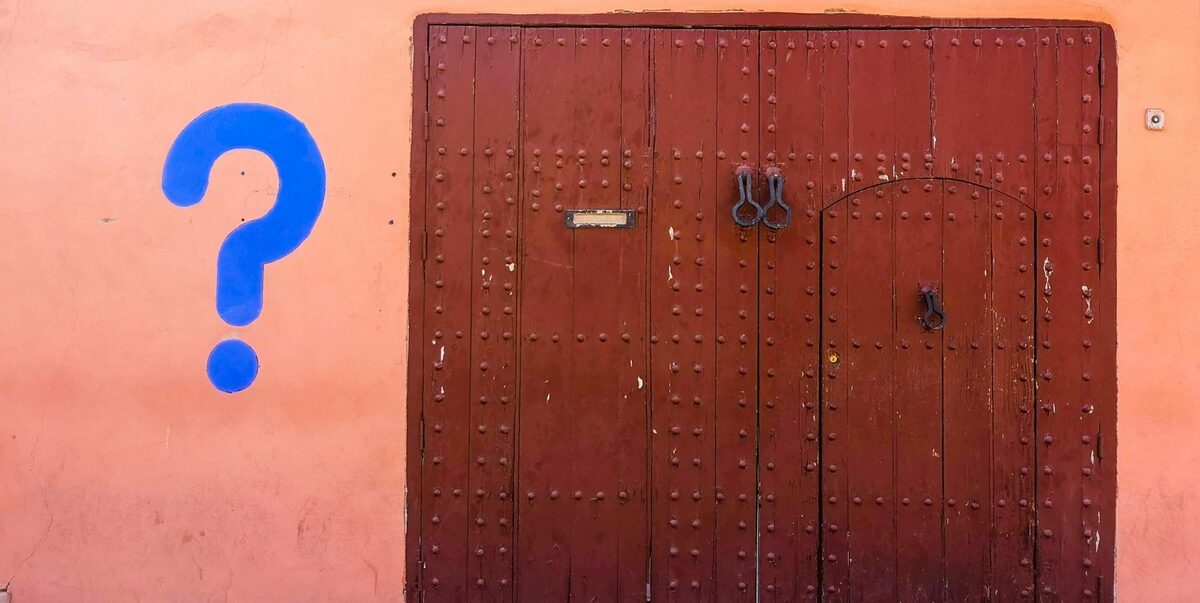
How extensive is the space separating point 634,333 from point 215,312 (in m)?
1.37

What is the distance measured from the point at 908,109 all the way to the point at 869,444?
3.62ft

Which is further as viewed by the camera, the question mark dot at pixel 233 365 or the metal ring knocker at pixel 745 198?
the question mark dot at pixel 233 365

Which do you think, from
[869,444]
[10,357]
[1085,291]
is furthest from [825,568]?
[10,357]

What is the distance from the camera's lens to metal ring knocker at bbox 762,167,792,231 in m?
2.66

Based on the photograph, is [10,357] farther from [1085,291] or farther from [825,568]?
[1085,291]

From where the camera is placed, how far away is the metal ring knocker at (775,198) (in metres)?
2.66

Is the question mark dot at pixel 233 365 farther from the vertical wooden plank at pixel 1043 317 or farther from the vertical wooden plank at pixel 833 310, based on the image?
the vertical wooden plank at pixel 1043 317

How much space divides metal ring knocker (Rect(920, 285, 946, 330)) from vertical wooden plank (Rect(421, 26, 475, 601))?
57.7 inches

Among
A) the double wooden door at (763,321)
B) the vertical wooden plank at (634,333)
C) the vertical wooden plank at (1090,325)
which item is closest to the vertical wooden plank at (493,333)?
the double wooden door at (763,321)

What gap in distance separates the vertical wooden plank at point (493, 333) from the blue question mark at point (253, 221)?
49 cm

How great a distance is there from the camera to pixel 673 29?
9.10 feet

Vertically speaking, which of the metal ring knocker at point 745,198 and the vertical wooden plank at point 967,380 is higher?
the metal ring knocker at point 745,198

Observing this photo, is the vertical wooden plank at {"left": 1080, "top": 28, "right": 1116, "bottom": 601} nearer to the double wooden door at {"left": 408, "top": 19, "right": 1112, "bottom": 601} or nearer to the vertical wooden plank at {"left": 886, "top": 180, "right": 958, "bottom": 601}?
the double wooden door at {"left": 408, "top": 19, "right": 1112, "bottom": 601}

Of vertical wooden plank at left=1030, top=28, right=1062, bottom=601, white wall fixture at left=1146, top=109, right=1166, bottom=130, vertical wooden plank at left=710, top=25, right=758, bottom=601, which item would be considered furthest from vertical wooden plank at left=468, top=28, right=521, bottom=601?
white wall fixture at left=1146, top=109, right=1166, bottom=130
